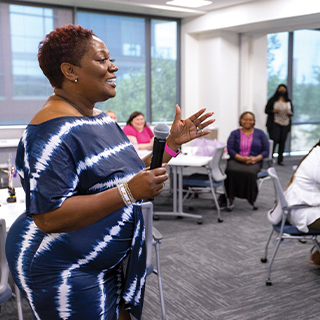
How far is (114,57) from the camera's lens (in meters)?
8.32

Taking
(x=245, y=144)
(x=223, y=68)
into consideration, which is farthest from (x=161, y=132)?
(x=223, y=68)

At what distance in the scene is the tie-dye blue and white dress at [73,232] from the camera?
111 cm

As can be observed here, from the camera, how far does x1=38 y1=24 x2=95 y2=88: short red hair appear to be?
1.21 metres

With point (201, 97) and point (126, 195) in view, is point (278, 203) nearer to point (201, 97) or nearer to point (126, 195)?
point (126, 195)

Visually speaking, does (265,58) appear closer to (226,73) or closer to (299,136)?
(226,73)

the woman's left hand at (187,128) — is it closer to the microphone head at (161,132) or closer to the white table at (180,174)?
the microphone head at (161,132)

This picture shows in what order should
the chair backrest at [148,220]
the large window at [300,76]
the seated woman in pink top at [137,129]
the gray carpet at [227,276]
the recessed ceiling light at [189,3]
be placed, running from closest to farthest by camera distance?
the chair backrest at [148,220]
the gray carpet at [227,276]
the seated woman in pink top at [137,129]
the recessed ceiling light at [189,3]
the large window at [300,76]

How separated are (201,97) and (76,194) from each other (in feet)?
26.5

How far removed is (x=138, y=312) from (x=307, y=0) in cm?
633

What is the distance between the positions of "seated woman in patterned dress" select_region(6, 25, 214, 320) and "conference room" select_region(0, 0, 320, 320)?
149 centimetres

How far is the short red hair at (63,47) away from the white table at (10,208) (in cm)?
139

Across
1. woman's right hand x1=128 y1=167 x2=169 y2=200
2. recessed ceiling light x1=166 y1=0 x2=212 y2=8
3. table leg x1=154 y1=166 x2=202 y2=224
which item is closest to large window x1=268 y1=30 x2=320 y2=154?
recessed ceiling light x1=166 y1=0 x2=212 y2=8

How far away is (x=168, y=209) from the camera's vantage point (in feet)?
17.4

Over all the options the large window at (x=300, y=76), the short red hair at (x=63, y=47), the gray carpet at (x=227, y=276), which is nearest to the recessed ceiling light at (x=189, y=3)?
the large window at (x=300, y=76)
